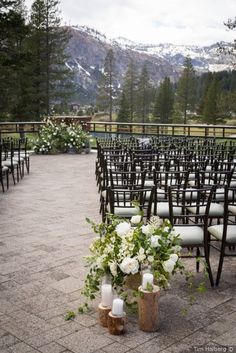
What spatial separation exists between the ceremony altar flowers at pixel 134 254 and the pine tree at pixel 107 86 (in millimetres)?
60282

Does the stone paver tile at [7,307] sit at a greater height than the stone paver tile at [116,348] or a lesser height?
greater

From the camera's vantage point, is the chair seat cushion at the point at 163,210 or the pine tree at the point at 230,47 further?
the pine tree at the point at 230,47

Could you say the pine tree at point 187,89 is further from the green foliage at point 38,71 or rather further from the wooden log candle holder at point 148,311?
the wooden log candle holder at point 148,311

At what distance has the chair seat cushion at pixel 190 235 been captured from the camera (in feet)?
14.4

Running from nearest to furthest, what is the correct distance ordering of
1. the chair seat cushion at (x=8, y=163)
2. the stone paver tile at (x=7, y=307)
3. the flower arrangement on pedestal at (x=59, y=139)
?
the stone paver tile at (x=7, y=307) → the chair seat cushion at (x=8, y=163) → the flower arrangement on pedestal at (x=59, y=139)

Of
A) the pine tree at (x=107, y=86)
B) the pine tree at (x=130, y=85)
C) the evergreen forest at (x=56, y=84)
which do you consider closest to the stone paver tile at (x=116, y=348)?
the evergreen forest at (x=56, y=84)

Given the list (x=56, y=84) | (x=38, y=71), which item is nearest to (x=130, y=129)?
(x=38, y=71)

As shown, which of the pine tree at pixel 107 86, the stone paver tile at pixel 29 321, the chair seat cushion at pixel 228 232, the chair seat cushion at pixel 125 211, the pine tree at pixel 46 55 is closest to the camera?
the stone paver tile at pixel 29 321

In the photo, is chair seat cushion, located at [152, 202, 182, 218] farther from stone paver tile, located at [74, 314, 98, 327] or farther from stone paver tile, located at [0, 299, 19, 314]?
stone paver tile, located at [0, 299, 19, 314]

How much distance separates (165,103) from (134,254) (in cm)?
6081

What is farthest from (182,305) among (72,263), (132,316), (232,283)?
(72,263)

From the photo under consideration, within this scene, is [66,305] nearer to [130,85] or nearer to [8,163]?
[8,163]

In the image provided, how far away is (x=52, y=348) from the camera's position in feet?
10.8

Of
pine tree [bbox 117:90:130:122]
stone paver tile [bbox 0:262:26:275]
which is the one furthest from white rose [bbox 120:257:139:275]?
A: pine tree [bbox 117:90:130:122]
